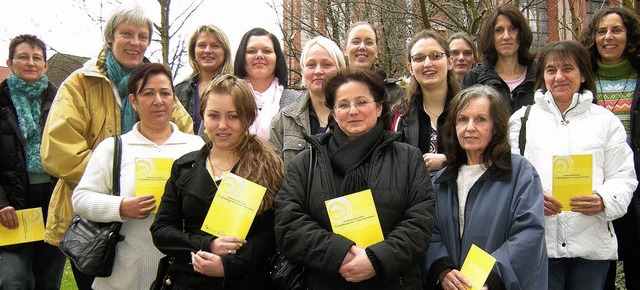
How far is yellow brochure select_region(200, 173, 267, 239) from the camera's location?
2.99 metres

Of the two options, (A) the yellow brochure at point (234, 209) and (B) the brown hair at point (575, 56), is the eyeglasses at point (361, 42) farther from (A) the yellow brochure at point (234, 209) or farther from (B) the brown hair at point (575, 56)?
(A) the yellow brochure at point (234, 209)

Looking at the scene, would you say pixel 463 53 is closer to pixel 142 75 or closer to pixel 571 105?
pixel 571 105

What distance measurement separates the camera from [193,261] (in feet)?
9.81

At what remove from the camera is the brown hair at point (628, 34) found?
13.7 ft

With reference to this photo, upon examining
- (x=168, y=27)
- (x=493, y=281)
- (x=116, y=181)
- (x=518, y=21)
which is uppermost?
(x=168, y=27)

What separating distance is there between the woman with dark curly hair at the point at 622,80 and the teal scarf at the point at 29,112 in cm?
492

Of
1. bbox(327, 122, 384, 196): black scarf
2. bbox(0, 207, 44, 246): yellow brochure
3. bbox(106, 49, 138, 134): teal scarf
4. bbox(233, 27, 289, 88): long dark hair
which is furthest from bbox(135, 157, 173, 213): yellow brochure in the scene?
bbox(0, 207, 44, 246): yellow brochure

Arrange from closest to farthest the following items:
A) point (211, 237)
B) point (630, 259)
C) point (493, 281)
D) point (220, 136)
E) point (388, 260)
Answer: point (388, 260) → point (493, 281) → point (211, 237) → point (220, 136) → point (630, 259)

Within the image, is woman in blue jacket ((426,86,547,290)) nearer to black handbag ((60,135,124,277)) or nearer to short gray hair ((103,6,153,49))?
black handbag ((60,135,124,277))

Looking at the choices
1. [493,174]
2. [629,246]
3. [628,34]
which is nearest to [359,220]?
[493,174]

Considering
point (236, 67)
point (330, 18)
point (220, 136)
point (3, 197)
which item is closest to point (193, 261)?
point (220, 136)

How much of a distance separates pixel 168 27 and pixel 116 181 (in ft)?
30.8

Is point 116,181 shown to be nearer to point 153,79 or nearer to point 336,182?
point 153,79

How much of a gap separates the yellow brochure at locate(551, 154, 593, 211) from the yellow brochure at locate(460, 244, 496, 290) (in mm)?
871
